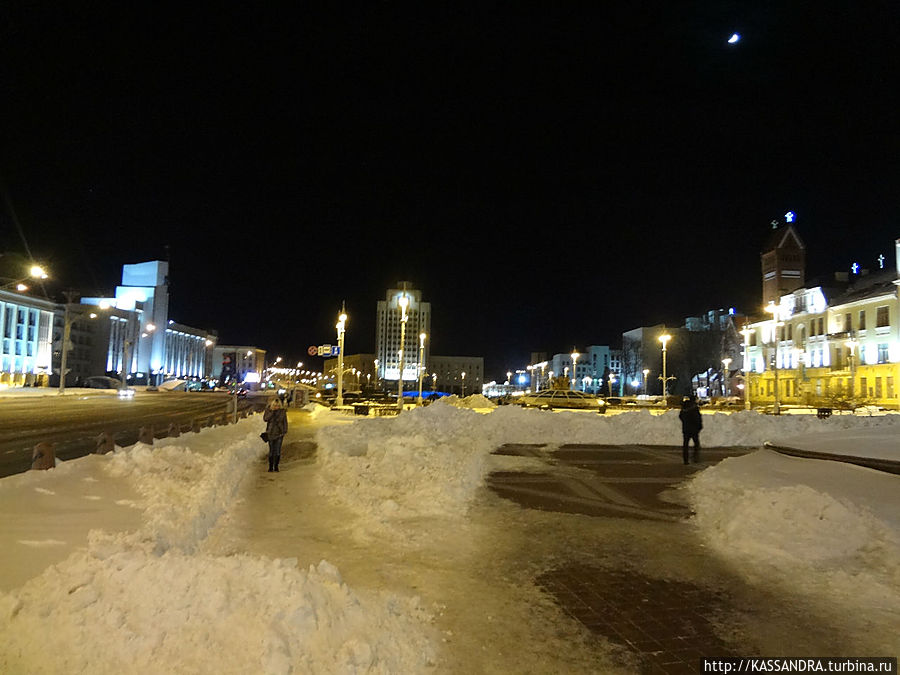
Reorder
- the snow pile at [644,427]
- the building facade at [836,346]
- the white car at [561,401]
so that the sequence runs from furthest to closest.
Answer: the building facade at [836,346], the white car at [561,401], the snow pile at [644,427]

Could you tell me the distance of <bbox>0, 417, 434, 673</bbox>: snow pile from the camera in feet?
12.7

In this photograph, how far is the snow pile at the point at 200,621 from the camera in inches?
153

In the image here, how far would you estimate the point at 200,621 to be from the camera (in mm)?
4156

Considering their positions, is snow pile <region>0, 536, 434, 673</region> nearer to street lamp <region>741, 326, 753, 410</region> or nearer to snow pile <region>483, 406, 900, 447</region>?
snow pile <region>483, 406, 900, 447</region>

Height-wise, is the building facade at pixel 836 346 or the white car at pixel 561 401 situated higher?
the building facade at pixel 836 346

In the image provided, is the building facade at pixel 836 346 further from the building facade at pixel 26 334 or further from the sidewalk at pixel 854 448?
the building facade at pixel 26 334

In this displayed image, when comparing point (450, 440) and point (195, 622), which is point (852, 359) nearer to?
point (450, 440)

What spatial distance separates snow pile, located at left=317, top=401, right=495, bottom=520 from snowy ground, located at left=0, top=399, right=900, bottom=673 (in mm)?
67

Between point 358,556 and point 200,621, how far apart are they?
3.40m

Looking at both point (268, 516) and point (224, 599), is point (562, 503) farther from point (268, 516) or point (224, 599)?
point (224, 599)

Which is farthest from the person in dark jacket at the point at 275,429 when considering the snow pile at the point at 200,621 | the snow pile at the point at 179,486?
the snow pile at the point at 200,621

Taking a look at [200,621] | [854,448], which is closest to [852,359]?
[854,448]

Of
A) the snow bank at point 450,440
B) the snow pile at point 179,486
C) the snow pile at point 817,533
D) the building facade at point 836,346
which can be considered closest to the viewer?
the snow pile at point 817,533

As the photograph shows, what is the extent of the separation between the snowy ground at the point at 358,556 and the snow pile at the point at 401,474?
0.07 meters
